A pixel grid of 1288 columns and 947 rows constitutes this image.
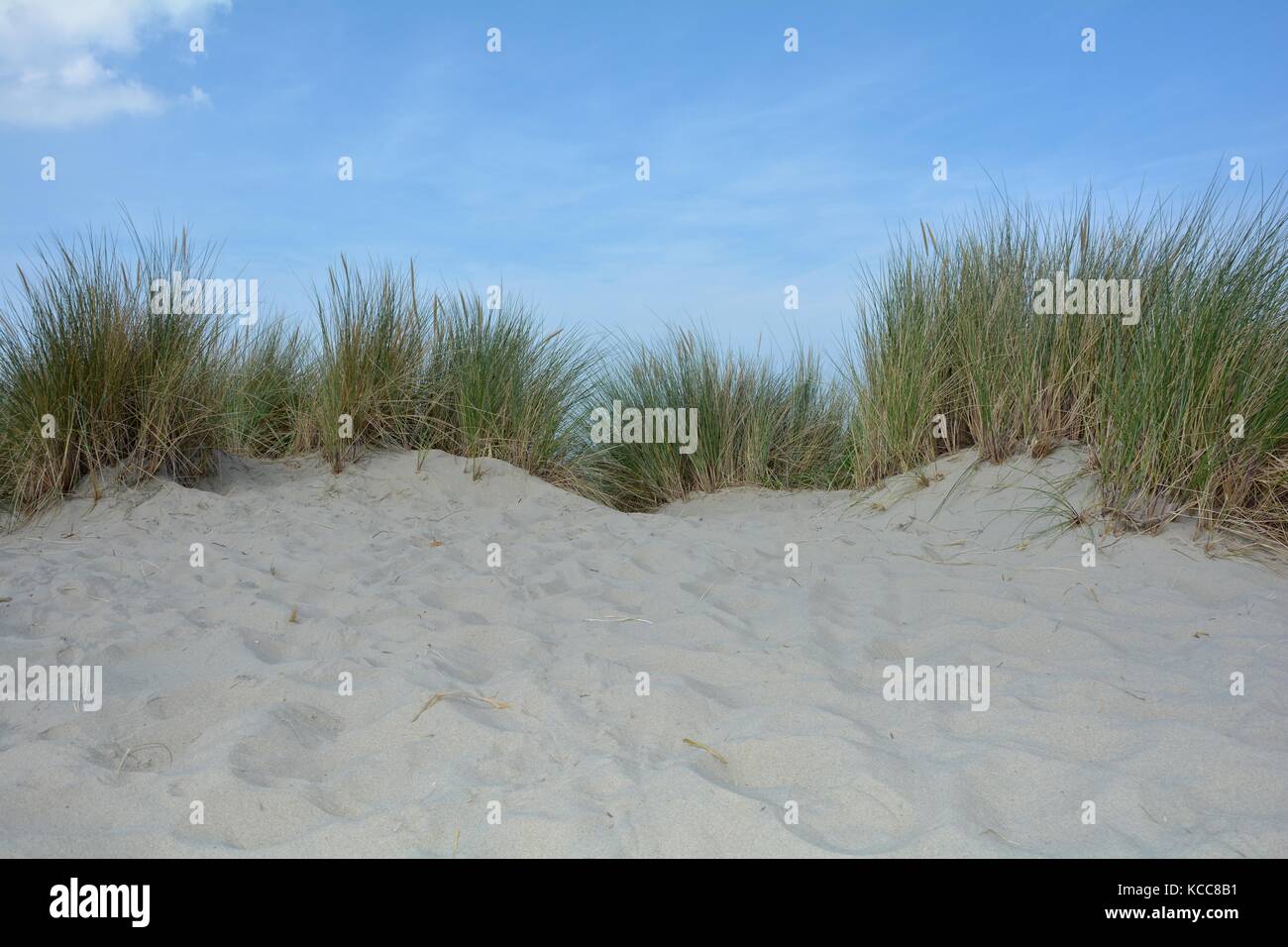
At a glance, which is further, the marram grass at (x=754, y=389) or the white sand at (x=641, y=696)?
the marram grass at (x=754, y=389)

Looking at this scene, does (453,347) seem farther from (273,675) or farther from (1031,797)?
(1031,797)

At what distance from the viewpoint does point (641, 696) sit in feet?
8.48

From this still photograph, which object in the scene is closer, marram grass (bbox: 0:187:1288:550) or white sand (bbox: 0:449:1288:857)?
white sand (bbox: 0:449:1288:857)

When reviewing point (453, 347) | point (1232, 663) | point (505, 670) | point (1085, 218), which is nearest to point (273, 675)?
point (505, 670)

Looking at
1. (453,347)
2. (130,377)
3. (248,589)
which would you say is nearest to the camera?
(248,589)

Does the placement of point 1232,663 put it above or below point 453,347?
below

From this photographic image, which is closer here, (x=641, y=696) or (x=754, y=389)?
(x=641, y=696)

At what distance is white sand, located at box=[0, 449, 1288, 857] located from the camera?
1.95 metres

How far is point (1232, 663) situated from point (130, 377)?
5408 millimetres

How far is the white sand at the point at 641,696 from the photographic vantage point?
6.38ft

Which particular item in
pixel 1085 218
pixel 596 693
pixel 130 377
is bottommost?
pixel 596 693

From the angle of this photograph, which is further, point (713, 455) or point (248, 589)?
point (713, 455)
